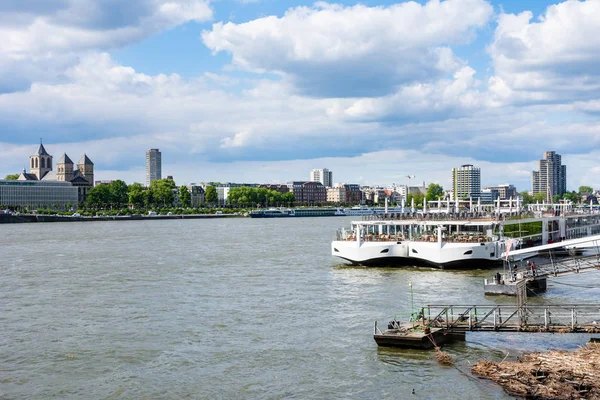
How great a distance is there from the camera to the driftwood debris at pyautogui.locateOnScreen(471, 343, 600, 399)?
69.4 feet

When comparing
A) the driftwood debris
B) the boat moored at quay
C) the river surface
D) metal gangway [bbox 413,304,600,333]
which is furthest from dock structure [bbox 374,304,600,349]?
the boat moored at quay

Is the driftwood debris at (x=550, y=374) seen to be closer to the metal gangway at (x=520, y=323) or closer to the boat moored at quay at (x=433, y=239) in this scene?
the metal gangway at (x=520, y=323)

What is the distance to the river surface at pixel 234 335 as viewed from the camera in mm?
24625

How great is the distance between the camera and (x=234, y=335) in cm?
3228

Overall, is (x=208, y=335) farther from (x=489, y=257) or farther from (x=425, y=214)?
(x=425, y=214)

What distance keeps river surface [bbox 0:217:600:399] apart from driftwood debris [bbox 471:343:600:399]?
60cm

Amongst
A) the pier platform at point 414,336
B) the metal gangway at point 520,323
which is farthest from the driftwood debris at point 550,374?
the pier platform at point 414,336

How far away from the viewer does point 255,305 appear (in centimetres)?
4034

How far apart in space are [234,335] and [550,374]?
15.3m

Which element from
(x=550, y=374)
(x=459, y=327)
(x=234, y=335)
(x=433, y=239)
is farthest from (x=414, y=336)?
(x=433, y=239)

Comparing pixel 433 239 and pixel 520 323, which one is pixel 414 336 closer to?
pixel 520 323

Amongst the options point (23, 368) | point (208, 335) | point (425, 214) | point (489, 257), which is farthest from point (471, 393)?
point (425, 214)

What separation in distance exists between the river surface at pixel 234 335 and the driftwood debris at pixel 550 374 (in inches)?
23.7

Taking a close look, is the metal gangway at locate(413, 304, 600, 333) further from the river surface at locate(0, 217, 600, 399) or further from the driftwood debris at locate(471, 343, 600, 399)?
the driftwood debris at locate(471, 343, 600, 399)
